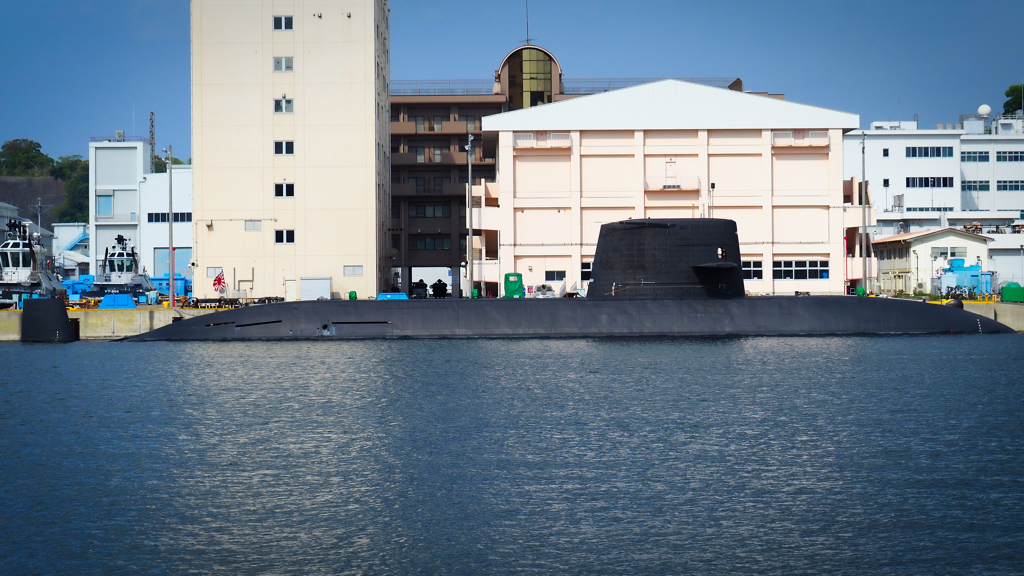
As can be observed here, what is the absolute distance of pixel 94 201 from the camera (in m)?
76.4

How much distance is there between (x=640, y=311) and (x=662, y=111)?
19.3m

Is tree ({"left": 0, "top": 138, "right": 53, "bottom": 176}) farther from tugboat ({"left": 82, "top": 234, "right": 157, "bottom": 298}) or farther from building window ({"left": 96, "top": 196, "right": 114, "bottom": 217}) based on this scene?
tugboat ({"left": 82, "top": 234, "right": 157, "bottom": 298})

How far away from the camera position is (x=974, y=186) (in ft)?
242

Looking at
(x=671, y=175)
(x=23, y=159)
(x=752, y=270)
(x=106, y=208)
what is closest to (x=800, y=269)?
(x=752, y=270)

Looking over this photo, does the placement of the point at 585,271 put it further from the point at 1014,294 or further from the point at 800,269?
the point at 1014,294

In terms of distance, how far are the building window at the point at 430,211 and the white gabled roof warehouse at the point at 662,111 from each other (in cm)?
2272

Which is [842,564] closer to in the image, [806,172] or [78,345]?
[78,345]

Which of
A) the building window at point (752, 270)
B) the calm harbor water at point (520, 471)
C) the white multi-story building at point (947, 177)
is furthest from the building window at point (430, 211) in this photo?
the calm harbor water at point (520, 471)

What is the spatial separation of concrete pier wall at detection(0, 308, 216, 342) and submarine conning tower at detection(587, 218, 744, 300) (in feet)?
67.9

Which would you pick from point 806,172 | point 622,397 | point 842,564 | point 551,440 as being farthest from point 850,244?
point 842,564

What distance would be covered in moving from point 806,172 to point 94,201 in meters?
56.2

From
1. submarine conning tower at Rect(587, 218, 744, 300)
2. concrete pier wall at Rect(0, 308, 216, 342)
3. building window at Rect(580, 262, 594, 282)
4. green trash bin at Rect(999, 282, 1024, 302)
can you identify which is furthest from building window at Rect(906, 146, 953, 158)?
concrete pier wall at Rect(0, 308, 216, 342)

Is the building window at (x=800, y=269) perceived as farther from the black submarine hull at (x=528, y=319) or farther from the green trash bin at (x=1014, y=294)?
the black submarine hull at (x=528, y=319)

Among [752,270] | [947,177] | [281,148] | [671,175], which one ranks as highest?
[947,177]
